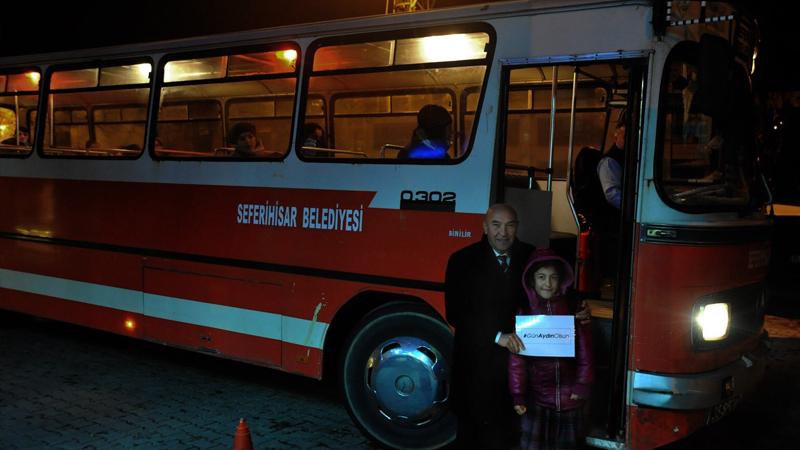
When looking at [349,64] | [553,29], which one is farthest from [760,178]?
[349,64]

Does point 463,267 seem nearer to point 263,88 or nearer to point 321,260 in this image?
point 321,260

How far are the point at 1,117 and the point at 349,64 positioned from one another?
16.8 feet

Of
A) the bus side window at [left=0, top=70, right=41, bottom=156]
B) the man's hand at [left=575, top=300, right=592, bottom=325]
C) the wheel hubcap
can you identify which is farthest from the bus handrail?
the bus side window at [left=0, top=70, right=41, bottom=156]

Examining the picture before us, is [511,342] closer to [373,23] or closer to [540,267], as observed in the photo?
[540,267]

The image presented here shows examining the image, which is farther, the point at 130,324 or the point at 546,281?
the point at 130,324

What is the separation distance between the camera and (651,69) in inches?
157

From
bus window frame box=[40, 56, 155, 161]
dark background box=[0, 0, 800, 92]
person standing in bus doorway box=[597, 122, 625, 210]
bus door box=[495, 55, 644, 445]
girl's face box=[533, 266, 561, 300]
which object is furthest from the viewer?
dark background box=[0, 0, 800, 92]

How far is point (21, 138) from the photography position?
7.74 meters

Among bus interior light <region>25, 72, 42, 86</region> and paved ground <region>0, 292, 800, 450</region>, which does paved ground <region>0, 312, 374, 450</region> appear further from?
bus interior light <region>25, 72, 42, 86</region>

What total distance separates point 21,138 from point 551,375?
21.6 feet

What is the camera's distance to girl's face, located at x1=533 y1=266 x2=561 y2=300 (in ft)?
12.3

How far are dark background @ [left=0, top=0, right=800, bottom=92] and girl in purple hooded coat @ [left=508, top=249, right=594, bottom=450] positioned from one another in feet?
41.8

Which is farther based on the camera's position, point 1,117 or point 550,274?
point 1,117

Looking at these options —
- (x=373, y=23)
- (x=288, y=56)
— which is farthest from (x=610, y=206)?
(x=288, y=56)
